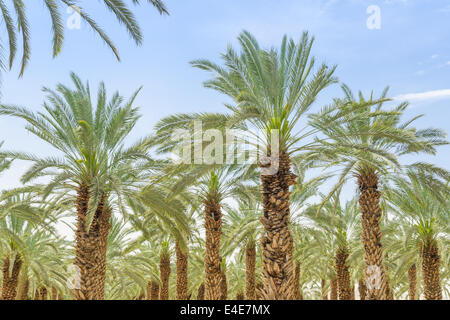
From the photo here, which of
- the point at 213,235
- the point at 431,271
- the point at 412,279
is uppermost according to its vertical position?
the point at 213,235

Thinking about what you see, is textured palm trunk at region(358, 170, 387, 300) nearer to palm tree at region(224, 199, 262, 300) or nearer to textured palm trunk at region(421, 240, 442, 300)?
textured palm trunk at region(421, 240, 442, 300)

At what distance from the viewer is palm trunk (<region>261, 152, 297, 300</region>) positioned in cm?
1180

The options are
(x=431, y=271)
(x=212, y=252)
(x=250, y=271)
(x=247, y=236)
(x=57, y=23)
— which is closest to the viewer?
(x=57, y=23)

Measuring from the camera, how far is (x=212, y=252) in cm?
1875

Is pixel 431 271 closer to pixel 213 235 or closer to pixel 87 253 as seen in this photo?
pixel 213 235

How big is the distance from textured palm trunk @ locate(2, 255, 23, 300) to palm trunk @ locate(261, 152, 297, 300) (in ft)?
47.9

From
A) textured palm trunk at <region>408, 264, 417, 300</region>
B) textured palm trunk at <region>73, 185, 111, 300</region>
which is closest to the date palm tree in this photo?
textured palm trunk at <region>408, 264, 417, 300</region>

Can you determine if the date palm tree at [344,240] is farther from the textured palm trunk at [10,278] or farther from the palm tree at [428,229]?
the textured palm trunk at [10,278]

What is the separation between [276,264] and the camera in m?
11.9

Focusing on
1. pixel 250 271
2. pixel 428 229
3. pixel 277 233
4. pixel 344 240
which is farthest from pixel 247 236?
pixel 277 233

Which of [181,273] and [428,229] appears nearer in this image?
[428,229]

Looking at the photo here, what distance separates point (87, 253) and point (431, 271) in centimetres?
1461
